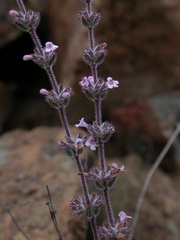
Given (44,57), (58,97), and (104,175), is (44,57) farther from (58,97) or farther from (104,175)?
(104,175)

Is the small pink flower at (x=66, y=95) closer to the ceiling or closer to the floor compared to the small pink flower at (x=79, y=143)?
closer to the ceiling

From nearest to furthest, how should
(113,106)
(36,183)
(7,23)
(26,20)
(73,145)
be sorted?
(26,20) → (73,145) → (36,183) → (7,23) → (113,106)

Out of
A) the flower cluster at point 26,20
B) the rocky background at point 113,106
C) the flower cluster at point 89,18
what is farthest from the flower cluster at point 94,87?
the rocky background at point 113,106

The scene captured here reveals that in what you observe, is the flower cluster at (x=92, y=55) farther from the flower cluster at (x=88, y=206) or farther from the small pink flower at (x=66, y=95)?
the flower cluster at (x=88, y=206)

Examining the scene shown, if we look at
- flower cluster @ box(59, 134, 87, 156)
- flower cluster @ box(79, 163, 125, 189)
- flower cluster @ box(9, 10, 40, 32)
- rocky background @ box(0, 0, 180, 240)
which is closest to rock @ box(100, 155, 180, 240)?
rocky background @ box(0, 0, 180, 240)

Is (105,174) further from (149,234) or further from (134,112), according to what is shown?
(134,112)

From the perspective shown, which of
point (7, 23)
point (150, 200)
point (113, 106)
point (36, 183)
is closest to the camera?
point (36, 183)

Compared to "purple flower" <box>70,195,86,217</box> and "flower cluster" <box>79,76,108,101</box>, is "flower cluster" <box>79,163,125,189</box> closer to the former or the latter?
"purple flower" <box>70,195,86,217</box>

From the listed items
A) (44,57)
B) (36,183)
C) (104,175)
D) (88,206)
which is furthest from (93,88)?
(36,183)
